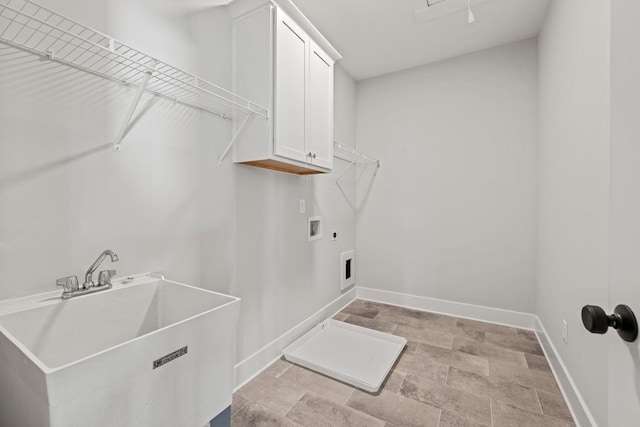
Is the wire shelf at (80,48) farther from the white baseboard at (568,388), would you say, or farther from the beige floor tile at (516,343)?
the beige floor tile at (516,343)

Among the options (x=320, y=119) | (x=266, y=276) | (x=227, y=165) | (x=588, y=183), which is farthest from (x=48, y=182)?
(x=588, y=183)

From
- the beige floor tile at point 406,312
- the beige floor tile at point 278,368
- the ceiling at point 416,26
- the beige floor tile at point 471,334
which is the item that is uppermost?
the ceiling at point 416,26

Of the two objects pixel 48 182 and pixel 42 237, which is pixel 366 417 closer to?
pixel 42 237

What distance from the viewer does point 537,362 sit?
217cm

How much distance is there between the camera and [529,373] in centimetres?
203

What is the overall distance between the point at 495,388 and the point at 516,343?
2.75 ft

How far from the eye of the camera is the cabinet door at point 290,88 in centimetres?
172

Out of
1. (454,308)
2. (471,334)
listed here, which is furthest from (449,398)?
(454,308)

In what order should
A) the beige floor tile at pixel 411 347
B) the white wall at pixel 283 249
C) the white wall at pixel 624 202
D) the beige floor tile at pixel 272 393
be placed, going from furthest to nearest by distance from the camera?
the beige floor tile at pixel 411 347 < the white wall at pixel 283 249 < the beige floor tile at pixel 272 393 < the white wall at pixel 624 202

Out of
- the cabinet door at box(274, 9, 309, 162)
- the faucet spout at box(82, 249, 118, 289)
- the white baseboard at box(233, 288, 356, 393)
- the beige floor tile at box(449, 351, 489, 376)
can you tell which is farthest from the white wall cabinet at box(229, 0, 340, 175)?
the beige floor tile at box(449, 351, 489, 376)

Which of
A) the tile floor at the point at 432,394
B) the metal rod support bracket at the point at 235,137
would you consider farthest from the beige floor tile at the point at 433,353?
the metal rod support bracket at the point at 235,137

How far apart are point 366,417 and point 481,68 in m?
3.33

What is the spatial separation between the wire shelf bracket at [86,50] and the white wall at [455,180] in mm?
2266

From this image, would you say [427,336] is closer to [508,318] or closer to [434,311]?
[434,311]
